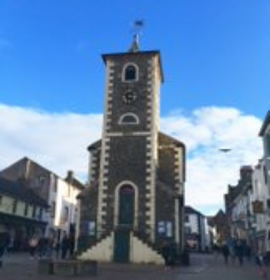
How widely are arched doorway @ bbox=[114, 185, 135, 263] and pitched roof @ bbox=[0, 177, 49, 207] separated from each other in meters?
18.1

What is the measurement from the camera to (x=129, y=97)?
37.4 metres

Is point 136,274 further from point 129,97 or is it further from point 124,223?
point 129,97

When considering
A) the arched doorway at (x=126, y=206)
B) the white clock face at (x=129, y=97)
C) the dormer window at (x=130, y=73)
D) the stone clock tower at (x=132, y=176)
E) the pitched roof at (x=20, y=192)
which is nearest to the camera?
the stone clock tower at (x=132, y=176)

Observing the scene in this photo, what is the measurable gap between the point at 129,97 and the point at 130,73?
2532 millimetres

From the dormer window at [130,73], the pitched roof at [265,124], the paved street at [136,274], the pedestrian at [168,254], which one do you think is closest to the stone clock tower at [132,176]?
the dormer window at [130,73]

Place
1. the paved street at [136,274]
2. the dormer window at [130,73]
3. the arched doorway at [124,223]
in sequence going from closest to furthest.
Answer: the paved street at [136,274] → the arched doorway at [124,223] → the dormer window at [130,73]

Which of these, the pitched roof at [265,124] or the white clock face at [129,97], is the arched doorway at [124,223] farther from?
the pitched roof at [265,124]

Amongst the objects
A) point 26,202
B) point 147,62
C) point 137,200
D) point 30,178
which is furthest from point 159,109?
point 30,178

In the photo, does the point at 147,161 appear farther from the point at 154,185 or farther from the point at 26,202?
the point at 26,202

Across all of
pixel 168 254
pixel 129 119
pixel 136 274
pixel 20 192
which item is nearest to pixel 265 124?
pixel 129 119

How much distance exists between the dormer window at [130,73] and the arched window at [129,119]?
3487 mm

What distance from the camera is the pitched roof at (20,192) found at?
158 ft

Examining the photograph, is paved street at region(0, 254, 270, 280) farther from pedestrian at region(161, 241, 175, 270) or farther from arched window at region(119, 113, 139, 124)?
arched window at region(119, 113, 139, 124)

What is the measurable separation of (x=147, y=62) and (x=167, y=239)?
15831 mm
